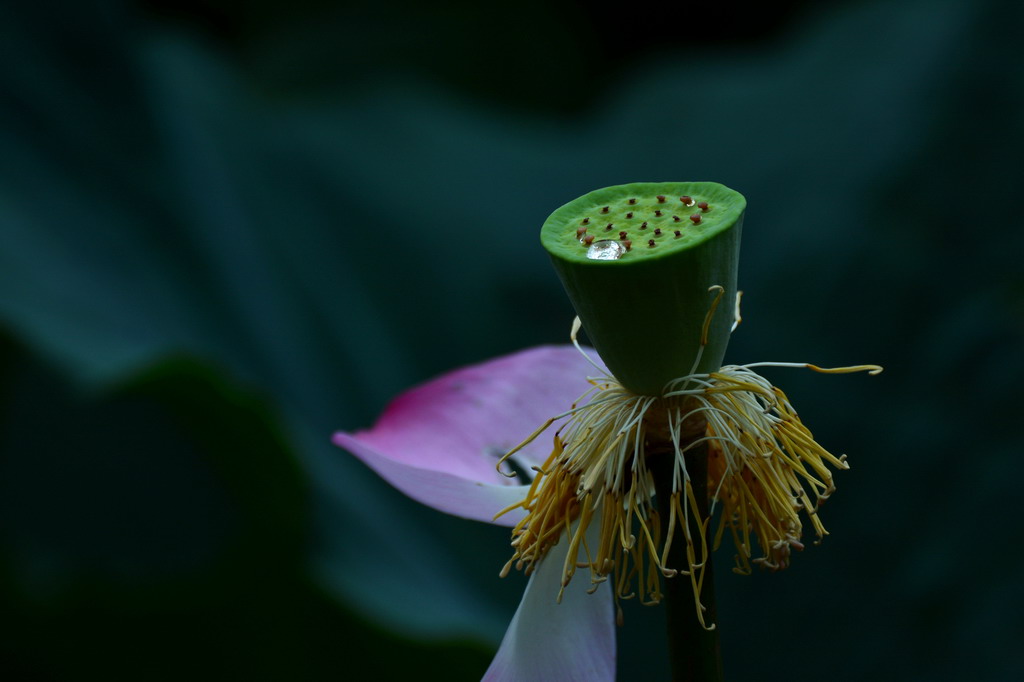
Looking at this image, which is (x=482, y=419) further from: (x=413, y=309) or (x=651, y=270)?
(x=413, y=309)

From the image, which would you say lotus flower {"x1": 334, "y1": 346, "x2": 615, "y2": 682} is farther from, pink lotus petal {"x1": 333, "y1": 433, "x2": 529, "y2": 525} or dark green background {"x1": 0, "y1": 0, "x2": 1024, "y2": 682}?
dark green background {"x1": 0, "y1": 0, "x2": 1024, "y2": 682}

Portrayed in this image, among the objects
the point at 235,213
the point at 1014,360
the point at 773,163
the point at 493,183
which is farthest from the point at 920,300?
the point at 235,213

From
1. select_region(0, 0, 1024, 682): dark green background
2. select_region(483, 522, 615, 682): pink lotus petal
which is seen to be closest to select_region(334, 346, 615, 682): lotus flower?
select_region(483, 522, 615, 682): pink lotus petal

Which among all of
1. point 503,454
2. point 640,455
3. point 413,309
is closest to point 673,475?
point 640,455

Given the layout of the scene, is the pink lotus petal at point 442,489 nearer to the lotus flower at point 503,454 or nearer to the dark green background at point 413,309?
the lotus flower at point 503,454

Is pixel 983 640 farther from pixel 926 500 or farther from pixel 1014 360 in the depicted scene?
pixel 1014 360

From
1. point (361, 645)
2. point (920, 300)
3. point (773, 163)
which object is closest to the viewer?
point (361, 645)
